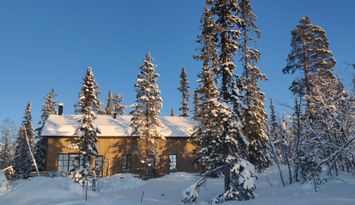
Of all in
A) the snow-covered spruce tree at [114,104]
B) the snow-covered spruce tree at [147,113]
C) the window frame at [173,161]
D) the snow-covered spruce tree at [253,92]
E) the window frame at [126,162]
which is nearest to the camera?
the snow-covered spruce tree at [253,92]

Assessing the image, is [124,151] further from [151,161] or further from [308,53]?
[308,53]

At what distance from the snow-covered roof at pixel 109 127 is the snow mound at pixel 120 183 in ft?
20.1

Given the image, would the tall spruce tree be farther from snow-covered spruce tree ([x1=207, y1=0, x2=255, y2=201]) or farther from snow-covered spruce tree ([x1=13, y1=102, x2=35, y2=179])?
snow-covered spruce tree ([x1=207, y1=0, x2=255, y2=201])

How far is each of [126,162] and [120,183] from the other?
7.44m

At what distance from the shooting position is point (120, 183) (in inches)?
1187

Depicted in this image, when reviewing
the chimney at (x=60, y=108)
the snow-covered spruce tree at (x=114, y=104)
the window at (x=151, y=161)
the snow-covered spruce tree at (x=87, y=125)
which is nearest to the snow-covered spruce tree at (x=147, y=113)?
the window at (x=151, y=161)

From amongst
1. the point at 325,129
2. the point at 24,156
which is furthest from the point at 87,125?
the point at 24,156

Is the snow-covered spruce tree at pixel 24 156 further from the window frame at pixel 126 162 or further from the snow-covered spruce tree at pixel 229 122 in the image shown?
the snow-covered spruce tree at pixel 229 122

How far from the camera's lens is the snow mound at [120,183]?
28.9 m

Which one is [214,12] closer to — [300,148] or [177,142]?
[300,148]

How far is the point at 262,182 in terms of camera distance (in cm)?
2584

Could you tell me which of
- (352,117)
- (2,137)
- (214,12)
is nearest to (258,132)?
(352,117)

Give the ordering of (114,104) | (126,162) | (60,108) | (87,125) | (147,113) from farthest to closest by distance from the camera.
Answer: (114,104)
(60,108)
(126,162)
(147,113)
(87,125)

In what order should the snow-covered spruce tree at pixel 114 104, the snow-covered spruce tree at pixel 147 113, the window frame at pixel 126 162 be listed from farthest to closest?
the snow-covered spruce tree at pixel 114 104 < the window frame at pixel 126 162 < the snow-covered spruce tree at pixel 147 113
